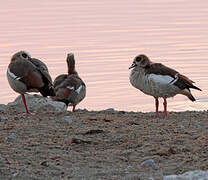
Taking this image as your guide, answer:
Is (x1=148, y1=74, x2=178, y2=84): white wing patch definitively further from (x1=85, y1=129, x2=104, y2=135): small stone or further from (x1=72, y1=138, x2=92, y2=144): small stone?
(x1=72, y1=138, x2=92, y2=144): small stone

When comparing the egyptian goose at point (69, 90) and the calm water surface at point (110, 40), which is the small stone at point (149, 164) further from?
the calm water surface at point (110, 40)

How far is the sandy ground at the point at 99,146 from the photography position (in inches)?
322

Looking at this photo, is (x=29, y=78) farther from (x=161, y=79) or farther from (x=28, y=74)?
(x=161, y=79)

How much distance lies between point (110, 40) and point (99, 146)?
11794 mm

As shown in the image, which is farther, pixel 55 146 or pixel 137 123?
pixel 137 123

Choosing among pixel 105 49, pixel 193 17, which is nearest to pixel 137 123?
pixel 105 49

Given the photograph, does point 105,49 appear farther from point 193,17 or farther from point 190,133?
point 190,133

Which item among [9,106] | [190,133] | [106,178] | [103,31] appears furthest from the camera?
[103,31]

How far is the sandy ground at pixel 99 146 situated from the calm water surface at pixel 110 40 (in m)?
3.88

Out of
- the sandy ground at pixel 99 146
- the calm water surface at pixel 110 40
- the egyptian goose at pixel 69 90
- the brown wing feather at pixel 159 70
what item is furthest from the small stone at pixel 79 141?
the calm water surface at pixel 110 40

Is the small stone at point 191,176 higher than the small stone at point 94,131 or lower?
higher

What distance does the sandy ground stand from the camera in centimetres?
818

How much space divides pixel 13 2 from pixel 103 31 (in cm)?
856

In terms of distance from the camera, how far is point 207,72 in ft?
56.3
